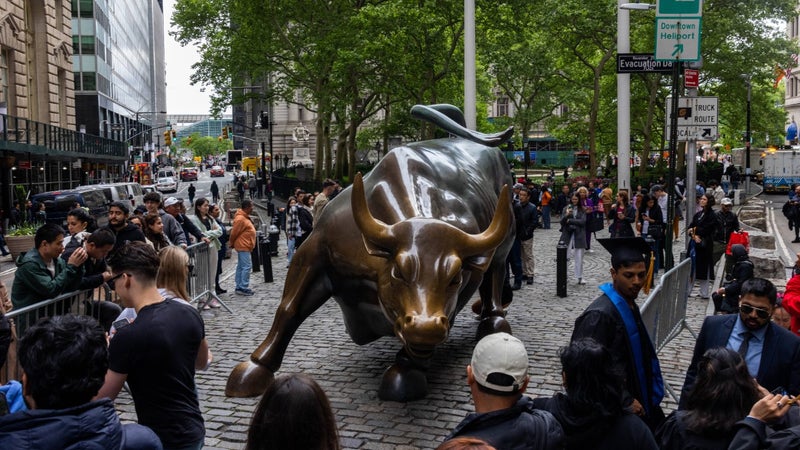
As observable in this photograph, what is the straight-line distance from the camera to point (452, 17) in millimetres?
33781

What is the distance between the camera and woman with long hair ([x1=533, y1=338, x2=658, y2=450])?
377 cm

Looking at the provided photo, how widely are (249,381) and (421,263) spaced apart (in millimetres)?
2468

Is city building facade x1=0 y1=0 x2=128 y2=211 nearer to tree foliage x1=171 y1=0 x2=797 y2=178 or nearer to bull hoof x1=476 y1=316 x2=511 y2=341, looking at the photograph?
tree foliage x1=171 y1=0 x2=797 y2=178

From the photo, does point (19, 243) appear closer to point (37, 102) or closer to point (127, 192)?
point (127, 192)

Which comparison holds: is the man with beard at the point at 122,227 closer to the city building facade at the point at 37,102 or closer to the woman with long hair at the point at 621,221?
the woman with long hair at the point at 621,221

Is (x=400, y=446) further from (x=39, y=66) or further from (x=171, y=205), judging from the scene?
(x=39, y=66)

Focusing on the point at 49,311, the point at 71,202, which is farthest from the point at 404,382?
the point at 71,202

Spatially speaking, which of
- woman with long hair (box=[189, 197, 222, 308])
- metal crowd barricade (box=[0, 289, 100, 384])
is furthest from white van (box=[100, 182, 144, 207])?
metal crowd barricade (box=[0, 289, 100, 384])

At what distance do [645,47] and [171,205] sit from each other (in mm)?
33660

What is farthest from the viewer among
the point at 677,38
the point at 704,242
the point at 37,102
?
the point at 37,102

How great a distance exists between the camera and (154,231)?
11.2 meters

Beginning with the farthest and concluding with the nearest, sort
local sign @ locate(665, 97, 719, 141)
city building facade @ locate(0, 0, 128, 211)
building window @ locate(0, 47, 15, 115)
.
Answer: building window @ locate(0, 47, 15, 115) → city building facade @ locate(0, 0, 128, 211) → local sign @ locate(665, 97, 719, 141)

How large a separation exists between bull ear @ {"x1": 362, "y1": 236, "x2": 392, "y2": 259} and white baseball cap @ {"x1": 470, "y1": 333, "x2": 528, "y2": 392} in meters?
3.21

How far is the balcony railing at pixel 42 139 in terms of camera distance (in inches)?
1114
